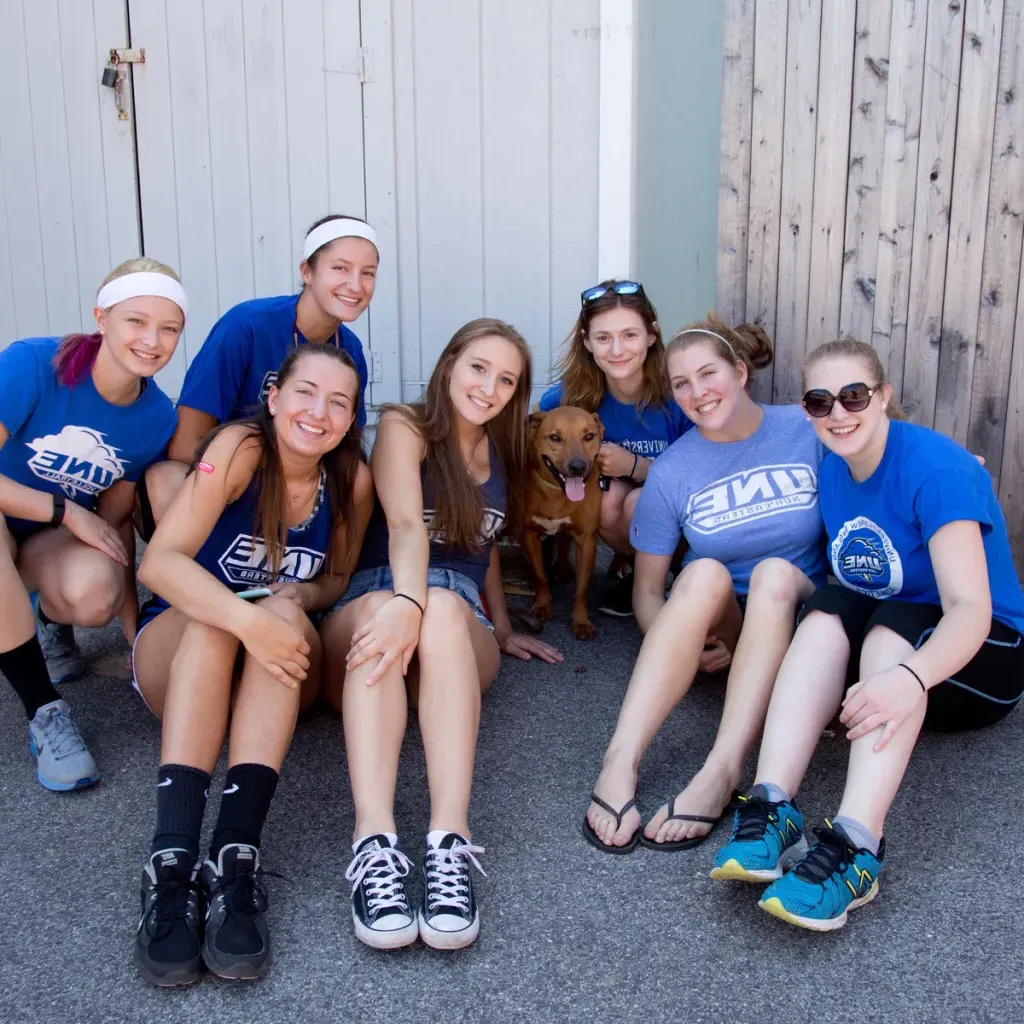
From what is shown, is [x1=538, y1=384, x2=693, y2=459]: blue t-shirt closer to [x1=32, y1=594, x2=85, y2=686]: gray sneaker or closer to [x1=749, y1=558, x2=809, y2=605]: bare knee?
[x1=749, y1=558, x2=809, y2=605]: bare knee

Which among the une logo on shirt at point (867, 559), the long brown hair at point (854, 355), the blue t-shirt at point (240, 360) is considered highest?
the long brown hair at point (854, 355)

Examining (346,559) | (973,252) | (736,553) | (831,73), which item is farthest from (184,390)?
(973,252)

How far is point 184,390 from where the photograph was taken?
126 inches

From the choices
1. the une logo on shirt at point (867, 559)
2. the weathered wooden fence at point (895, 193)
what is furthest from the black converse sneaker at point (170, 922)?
the weathered wooden fence at point (895, 193)

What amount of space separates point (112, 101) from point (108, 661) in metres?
2.94

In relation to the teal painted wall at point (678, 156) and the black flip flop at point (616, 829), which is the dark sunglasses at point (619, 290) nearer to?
the teal painted wall at point (678, 156)

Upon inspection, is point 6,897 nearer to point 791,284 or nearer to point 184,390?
point 184,390

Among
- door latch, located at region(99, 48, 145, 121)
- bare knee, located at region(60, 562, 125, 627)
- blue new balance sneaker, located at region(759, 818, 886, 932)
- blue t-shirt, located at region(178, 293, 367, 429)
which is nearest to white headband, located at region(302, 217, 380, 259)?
blue t-shirt, located at region(178, 293, 367, 429)

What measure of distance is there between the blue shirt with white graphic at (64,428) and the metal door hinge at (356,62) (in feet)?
7.67

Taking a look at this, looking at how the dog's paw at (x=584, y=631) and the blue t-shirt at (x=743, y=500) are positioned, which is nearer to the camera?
the blue t-shirt at (x=743, y=500)

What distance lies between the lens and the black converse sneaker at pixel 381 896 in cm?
186

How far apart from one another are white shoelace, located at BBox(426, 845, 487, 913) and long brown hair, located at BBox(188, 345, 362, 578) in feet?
2.98

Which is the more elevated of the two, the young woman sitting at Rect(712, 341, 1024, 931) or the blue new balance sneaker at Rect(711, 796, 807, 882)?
the young woman sitting at Rect(712, 341, 1024, 931)

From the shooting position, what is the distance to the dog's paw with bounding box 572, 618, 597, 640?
3.57 metres
